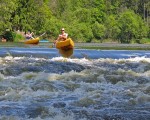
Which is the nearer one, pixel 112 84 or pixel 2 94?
pixel 2 94

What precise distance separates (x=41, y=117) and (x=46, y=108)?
778 mm

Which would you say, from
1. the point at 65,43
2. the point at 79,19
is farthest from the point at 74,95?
the point at 79,19

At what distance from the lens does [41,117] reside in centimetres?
970

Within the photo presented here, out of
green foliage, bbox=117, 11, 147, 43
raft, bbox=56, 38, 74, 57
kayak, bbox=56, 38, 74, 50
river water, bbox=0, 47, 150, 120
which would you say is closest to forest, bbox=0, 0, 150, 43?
green foliage, bbox=117, 11, 147, 43

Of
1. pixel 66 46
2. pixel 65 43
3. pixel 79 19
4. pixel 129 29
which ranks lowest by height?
pixel 129 29

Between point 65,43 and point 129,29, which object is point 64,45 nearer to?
point 65,43

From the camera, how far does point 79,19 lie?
295 ft

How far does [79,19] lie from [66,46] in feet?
212

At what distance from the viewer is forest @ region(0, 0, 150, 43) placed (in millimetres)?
72562

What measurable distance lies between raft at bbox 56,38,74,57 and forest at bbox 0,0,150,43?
4031 cm

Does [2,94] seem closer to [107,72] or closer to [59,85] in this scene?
[59,85]

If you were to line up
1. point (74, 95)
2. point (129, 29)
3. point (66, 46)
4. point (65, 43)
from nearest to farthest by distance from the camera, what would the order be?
point (74, 95)
point (65, 43)
point (66, 46)
point (129, 29)

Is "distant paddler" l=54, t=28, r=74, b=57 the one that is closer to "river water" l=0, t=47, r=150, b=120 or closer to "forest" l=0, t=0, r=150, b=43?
"river water" l=0, t=47, r=150, b=120

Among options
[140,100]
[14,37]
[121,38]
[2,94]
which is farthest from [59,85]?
[121,38]
